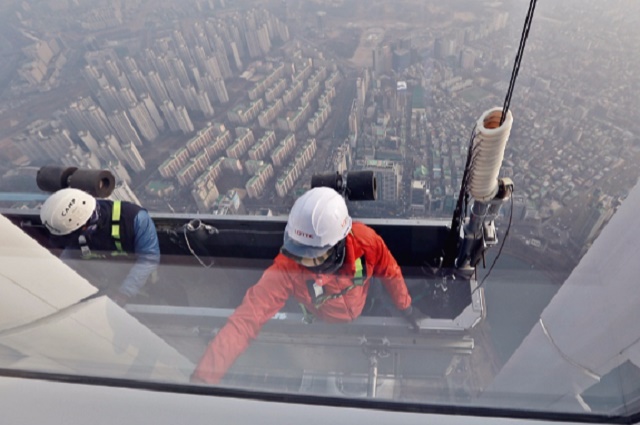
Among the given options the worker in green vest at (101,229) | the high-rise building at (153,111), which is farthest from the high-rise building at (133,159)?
the worker in green vest at (101,229)

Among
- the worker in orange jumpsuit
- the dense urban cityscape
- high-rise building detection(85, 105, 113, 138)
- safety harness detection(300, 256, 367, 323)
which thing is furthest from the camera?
high-rise building detection(85, 105, 113, 138)

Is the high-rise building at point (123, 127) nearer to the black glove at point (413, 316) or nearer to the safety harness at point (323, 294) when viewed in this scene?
the safety harness at point (323, 294)

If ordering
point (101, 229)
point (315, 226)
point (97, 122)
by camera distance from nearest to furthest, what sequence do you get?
point (315, 226), point (101, 229), point (97, 122)

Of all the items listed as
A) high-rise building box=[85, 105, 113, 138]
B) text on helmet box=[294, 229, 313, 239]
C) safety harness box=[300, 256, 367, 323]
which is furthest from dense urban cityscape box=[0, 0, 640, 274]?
text on helmet box=[294, 229, 313, 239]

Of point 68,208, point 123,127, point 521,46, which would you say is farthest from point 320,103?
point 521,46

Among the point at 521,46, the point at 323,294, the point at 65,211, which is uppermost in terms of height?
the point at 521,46

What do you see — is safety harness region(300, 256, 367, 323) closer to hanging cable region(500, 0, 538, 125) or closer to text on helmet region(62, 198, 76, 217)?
hanging cable region(500, 0, 538, 125)

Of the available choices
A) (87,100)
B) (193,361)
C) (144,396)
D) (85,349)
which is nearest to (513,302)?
(193,361)

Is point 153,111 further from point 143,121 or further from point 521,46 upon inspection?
point 521,46
